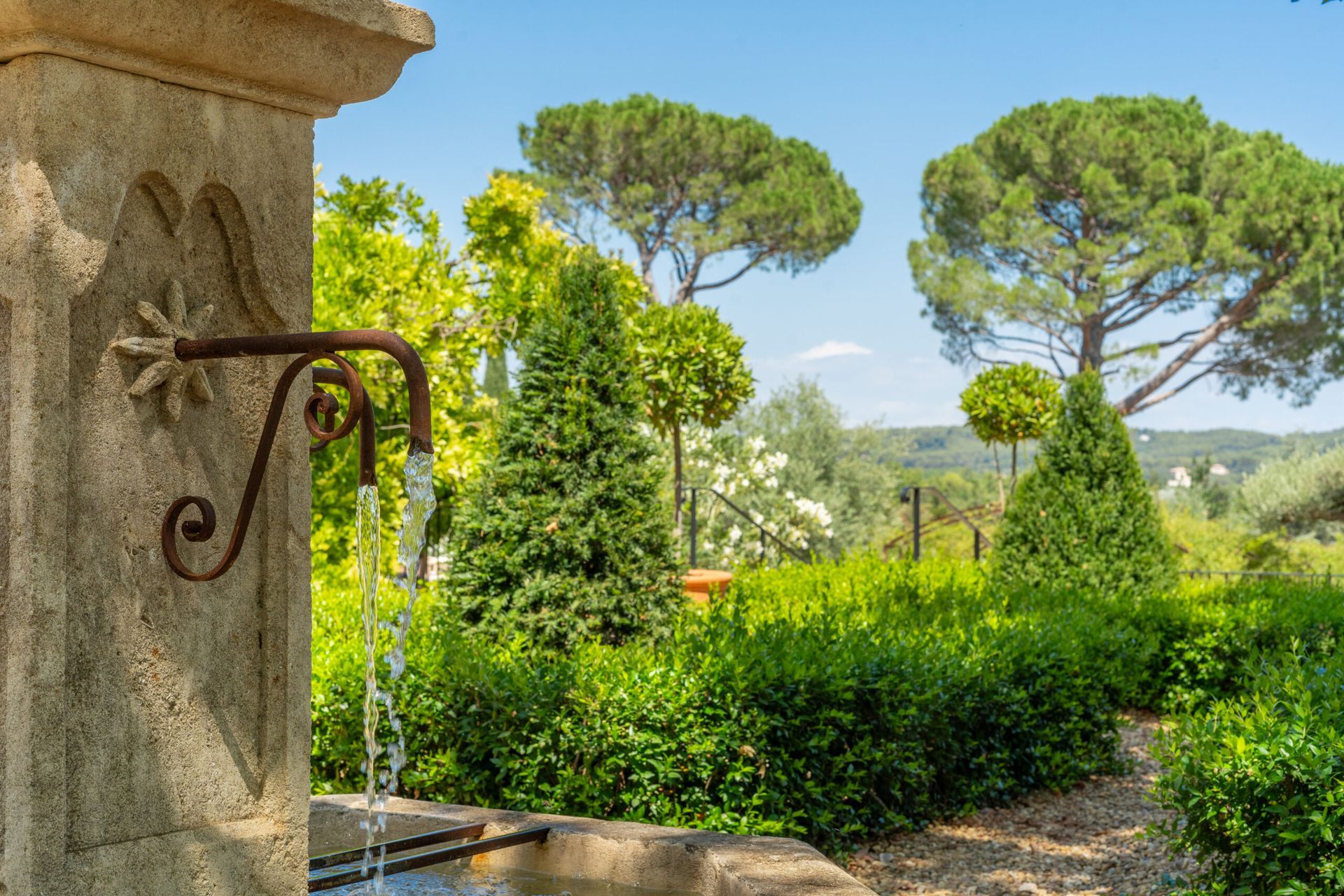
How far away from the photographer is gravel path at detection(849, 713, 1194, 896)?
15.1 feet

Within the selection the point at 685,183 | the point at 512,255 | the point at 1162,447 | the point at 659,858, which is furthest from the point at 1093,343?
the point at 1162,447

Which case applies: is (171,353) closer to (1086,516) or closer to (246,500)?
(246,500)

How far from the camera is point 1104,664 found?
21.1 feet

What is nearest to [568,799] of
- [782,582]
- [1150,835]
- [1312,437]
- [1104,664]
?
[1150,835]

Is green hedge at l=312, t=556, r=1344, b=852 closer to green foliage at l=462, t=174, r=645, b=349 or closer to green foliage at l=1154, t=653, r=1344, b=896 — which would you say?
green foliage at l=1154, t=653, r=1344, b=896

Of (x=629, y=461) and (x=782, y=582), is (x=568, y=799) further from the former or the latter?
(x=782, y=582)

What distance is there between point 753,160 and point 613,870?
944 inches

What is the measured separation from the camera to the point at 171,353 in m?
1.82

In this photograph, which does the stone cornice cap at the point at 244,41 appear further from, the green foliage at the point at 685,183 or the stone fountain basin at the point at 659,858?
the green foliage at the point at 685,183

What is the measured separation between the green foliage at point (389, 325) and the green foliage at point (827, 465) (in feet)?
36.7

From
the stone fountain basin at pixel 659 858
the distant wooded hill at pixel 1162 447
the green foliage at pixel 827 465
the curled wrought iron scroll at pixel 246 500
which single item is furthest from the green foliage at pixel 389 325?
the distant wooded hill at pixel 1162 447

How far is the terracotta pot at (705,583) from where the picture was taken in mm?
9047

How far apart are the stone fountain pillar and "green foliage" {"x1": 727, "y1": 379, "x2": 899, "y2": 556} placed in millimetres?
18525

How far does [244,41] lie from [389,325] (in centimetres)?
750
